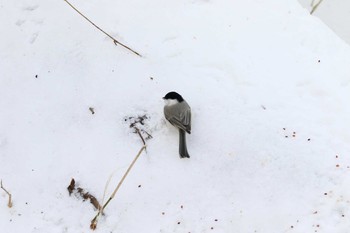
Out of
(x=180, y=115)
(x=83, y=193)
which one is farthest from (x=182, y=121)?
(x=83, y=193)

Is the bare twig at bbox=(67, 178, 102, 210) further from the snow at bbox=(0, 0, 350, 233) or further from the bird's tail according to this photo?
the bird's tail

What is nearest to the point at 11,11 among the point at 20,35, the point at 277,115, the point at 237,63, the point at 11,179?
the point at 20,35

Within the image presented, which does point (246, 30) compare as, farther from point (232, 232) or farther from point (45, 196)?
point (45, 196)

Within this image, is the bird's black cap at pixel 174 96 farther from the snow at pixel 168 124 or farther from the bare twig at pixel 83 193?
the bare twig at pixel 83 193

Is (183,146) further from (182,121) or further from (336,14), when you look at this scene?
(336,14)

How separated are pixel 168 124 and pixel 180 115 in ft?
0.85

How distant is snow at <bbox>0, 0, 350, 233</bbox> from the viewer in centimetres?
417

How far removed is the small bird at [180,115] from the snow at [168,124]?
0.11 m

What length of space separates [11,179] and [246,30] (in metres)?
2.75

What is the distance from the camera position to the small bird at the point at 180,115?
14.5ft

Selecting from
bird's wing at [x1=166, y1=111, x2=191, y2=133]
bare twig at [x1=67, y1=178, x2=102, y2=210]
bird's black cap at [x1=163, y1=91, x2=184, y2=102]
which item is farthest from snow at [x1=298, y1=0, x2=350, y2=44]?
bare twig at [x1=67, y1=178, x2=102, y2=210]

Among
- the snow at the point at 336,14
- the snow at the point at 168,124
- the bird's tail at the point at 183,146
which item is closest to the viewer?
the snow at the point at 168,124

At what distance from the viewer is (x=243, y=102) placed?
470cm

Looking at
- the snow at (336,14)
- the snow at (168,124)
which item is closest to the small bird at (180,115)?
the snow at (168,124)
